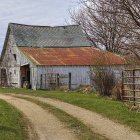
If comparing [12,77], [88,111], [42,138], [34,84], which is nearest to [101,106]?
[88,111]

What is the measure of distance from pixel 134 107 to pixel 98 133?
7553mm

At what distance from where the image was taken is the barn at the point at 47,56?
48.7 m

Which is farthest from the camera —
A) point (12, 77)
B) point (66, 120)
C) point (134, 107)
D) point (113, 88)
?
point (12, 77)

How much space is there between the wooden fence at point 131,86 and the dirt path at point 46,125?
4852 millimetres

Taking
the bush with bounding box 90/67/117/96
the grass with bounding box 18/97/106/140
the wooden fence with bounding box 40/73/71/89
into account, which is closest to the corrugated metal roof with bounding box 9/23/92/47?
the wooden fence with bounding box 40/73/71/89

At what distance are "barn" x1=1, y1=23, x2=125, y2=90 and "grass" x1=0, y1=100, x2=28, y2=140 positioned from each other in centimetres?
2226

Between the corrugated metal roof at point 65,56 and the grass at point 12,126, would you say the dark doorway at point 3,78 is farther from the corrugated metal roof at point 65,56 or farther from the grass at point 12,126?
the grass at point 12,126

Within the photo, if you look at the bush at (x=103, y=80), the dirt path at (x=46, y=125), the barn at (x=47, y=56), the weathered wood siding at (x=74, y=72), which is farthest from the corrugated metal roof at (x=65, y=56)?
the dirt path at (x=46, y=125)

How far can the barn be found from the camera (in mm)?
48719

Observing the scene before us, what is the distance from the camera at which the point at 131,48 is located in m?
21.7

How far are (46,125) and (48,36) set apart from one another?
40.7m

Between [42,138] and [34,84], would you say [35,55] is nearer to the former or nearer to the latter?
[34,84]

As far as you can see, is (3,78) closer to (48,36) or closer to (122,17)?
(48,36)

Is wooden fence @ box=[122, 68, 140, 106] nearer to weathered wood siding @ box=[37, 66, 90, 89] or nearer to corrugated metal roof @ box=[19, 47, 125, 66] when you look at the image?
corrugated metal roof @ box=[19, 47, 125, 66]
